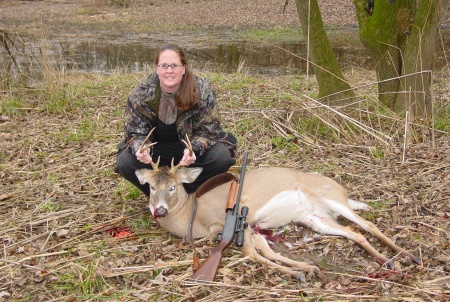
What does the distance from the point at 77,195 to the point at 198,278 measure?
2.01m

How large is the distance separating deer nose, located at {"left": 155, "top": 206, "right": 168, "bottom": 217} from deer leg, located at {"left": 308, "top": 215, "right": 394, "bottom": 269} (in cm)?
120

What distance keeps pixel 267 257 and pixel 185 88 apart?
1489mm

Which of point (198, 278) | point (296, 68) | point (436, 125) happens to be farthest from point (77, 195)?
point (296, 68)

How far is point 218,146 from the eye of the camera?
180 inches

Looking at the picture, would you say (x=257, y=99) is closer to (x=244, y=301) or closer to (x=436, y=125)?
(x=436, y=125)

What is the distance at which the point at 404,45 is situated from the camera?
673cm

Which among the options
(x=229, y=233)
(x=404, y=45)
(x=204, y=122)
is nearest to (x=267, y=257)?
(x=229, y=233)

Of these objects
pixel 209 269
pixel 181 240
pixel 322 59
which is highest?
pixel 322 59

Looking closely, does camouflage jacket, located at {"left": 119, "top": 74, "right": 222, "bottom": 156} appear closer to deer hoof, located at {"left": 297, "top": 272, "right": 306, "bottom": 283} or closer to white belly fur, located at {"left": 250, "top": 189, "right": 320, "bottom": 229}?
white belly fur, located at {"left": 250, "top": 189, "right": 320, "bottom": 229}

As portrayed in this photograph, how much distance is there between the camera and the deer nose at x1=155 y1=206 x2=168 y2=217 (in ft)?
12.7

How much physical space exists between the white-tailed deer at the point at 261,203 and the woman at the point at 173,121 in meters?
0.23

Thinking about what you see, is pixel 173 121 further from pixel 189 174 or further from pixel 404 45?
pixel 404 45

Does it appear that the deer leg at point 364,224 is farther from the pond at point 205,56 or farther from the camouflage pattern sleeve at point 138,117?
the pond at point 205,56

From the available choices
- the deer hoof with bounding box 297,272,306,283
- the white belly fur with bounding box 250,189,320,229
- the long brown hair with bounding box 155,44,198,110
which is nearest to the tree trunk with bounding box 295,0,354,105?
the white belly fur with bounding box 250,189,320,229
